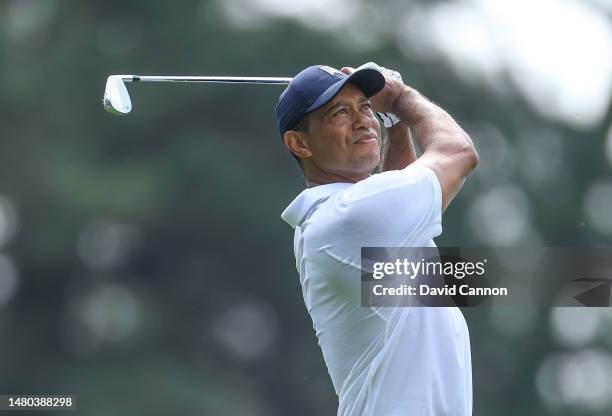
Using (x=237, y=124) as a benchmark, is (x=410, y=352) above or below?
below

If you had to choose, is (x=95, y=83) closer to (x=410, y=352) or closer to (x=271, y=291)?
(x=271, y=291)

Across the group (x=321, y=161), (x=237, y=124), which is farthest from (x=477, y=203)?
(x=321, y=161)

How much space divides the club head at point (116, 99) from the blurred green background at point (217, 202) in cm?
842

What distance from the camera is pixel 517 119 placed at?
15078 mm

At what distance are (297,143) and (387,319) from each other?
59 centimetres

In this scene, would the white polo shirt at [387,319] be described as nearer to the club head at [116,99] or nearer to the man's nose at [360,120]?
the man's nose at [360,120]

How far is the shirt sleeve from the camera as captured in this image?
3748 mm

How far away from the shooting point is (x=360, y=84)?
4004 millimetres

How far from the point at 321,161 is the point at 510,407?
404 inches

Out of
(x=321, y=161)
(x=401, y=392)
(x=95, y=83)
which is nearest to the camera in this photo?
(x=401, y=392)

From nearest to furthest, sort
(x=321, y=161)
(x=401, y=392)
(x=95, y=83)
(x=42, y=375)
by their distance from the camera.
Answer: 1. (x=401, y=392)
2. (x=321, y=161)
3. (x=42, y=375)
4. (x=95, y=83)

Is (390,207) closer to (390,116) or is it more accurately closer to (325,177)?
(325,177)

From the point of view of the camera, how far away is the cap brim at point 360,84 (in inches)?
156

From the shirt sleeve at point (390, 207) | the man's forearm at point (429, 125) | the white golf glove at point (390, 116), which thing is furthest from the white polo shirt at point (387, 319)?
the white golf glove at point (390, 116)
